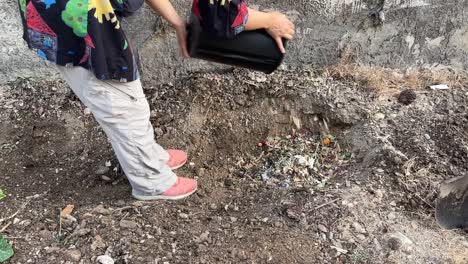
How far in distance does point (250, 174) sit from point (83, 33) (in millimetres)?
1119

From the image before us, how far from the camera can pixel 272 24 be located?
1.71m

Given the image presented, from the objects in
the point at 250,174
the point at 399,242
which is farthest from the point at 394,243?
the point at 250,174

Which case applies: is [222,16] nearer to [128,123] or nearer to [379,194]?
[128,123]

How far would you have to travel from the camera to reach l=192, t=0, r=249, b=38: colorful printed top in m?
1.53

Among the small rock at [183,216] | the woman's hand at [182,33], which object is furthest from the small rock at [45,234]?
the woman's hand at [182,33]

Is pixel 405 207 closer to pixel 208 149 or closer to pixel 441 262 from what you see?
pixel 441 262

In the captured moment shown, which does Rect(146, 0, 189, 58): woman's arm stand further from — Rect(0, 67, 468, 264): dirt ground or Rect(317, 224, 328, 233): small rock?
Rect(317, 224, 328, 233): small rock

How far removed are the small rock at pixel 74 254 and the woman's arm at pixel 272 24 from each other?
3.32 feet

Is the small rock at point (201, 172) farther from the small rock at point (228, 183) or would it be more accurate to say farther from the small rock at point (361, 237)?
the small rock at point (361, 237)

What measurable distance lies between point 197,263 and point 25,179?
1.00m

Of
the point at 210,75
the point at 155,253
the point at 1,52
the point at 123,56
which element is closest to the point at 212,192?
the point at 155,253

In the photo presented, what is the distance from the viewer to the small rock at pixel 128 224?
75.3 inches

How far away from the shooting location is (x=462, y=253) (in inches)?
74.1

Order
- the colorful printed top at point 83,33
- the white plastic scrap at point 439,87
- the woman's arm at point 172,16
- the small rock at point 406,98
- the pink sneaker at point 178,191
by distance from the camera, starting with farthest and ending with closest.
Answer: the white plastic scrap at point 439,87, the small rock at point 406,98, the pink sneaker at point 178,191, the woman's arm at point 172,16, the colorful printed top at point 83,33
